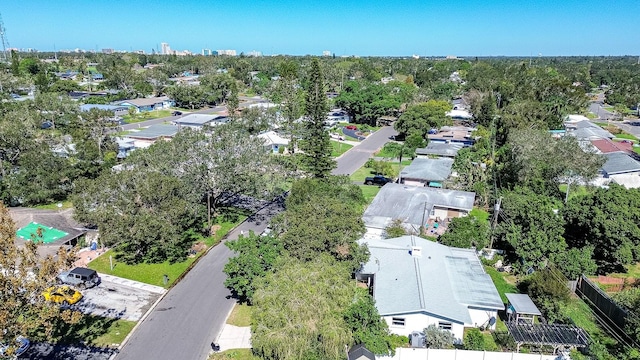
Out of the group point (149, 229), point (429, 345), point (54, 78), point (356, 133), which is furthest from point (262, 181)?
point (54, 78)

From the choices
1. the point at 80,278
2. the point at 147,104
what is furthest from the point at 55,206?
the point at 147,104

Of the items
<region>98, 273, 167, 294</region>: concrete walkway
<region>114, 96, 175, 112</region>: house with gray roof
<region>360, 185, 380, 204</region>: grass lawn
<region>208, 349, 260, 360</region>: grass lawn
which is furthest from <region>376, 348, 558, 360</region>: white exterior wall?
<region>114, 96, 175, 112</region>: house with gray roof

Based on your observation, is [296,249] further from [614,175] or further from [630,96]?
[630,96]

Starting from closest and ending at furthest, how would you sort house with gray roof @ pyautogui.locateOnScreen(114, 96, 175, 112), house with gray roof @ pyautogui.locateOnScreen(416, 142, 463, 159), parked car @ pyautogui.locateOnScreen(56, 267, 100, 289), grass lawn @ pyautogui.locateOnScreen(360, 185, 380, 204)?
parked car @ pyautogui.locateOnScreen(56, 267, 100, 289) → grass lawn @ pyautogui.locateOnScreen(360, 185, 380, 204) → house with gray roof @ pyautogui.locateOnScreen(416, 142, 463, 159) → house with gray roof @ pyautogui.locateOnScreen(114, 96, 175, 112)

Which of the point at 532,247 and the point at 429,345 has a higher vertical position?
the point at 532,247

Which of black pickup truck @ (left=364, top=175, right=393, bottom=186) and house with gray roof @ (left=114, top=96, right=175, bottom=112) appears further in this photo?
house with gray roof @ (left=114, top=96, right=175, bottom=112)

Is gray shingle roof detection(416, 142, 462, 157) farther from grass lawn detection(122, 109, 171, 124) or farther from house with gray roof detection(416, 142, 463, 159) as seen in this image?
grass lawn detection(122, 109, 171, 124)

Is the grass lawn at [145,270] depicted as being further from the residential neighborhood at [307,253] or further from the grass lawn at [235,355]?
the grass lawn at [235,355]
